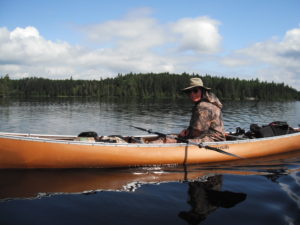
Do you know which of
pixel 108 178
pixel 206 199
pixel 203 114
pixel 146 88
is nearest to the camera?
pixel 206 199

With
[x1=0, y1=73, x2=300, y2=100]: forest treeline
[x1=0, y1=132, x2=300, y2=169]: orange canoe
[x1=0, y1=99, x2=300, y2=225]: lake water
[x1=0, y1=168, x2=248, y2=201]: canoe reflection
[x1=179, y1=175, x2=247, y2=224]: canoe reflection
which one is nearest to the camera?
[x1=0, y1=99, x2=300, y2=225]: lake water

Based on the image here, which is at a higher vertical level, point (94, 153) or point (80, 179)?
point (94, 153)

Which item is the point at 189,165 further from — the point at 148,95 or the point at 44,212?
the point at 148,95

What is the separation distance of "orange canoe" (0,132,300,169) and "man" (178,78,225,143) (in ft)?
1.22

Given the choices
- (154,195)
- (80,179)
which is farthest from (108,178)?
(154,195)

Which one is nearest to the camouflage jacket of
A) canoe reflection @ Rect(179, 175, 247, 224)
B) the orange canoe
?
the orange canoe

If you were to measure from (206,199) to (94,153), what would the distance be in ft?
11.0

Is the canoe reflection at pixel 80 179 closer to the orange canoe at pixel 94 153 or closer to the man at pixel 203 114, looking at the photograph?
the orange canoe at pixel 94 153

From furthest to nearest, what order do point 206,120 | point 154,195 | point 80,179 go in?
1. point 206,120
2. point 80,179
3. point 154,195

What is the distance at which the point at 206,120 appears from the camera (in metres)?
8.25

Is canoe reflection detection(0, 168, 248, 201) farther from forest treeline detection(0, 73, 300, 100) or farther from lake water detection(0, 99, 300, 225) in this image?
forest treeline detection(0, 73, 300, 100)

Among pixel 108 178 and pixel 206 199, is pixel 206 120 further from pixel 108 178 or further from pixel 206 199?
pixel 108 178

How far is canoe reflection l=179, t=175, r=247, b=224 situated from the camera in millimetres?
5113

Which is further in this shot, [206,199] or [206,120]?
[206,120]
